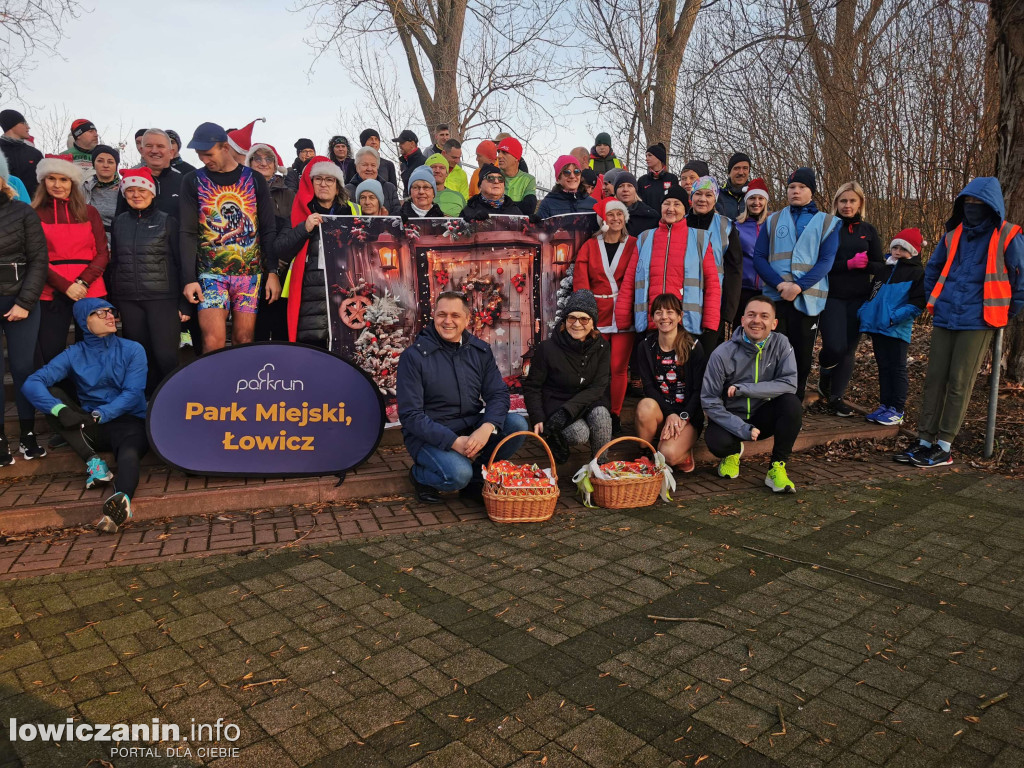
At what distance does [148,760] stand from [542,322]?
5.08 metres

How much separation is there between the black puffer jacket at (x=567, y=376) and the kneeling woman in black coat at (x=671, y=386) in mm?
418

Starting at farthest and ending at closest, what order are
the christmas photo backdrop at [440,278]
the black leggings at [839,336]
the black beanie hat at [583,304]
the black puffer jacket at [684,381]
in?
1. the black leggings at [839,336]
2. the christmas photo backdrop at [440,278]
3. the black puffer jacket at [684,381]
4. the black beanie hat at [583,304]

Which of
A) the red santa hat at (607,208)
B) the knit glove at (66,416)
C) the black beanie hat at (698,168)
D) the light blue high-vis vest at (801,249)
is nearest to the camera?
the knit glove at (66,416)

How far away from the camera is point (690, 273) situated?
6.29 m

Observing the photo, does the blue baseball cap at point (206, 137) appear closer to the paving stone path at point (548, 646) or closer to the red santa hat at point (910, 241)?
the paving stone path at point (548, 646)

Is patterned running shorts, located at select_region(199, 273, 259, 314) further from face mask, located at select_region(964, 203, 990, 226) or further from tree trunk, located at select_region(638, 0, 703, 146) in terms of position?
tree trunk, located at select_region(638, 0, 703, 146)

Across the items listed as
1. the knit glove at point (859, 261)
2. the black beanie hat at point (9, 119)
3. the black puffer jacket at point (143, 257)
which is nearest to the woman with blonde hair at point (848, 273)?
the knit glove at point (859, 261)

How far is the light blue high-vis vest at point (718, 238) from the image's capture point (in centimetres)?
631

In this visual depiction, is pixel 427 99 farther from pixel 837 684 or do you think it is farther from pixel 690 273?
pixel 837 684

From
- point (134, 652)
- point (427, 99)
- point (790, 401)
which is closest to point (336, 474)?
point (134, 652)

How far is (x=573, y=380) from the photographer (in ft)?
19.1

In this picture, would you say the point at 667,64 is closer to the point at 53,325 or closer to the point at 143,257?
the point at 143,257

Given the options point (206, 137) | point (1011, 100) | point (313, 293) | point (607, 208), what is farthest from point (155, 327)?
point (1011, 100)

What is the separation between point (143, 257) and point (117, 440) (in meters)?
1.46
